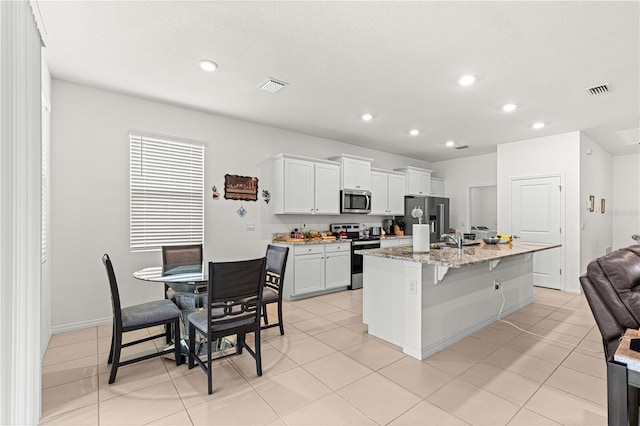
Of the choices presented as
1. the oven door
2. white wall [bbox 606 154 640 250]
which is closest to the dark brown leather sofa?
the oven door

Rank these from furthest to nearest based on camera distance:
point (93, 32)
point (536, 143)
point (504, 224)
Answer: point (504, 224) → point (536, 143) → point (93, 32)

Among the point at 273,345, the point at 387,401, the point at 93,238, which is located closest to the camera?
the point at 387,401

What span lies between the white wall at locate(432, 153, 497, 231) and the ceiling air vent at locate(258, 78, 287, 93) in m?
5.54

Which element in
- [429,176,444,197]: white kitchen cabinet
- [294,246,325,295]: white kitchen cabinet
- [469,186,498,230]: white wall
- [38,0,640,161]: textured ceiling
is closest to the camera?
[38,0,640,161]: textured ceiling

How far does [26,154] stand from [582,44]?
13.1 ft

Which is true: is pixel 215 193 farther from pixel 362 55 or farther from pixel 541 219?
pixel 541 219

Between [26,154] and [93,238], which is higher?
[26,154]

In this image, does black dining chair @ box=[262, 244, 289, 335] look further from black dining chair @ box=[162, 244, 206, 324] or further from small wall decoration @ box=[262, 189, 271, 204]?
small wall decoration @ box=[262, 189, 271, 204]

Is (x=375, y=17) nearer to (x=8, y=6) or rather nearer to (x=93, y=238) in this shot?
(x=8, y=6)

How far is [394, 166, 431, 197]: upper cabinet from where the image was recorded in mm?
6977

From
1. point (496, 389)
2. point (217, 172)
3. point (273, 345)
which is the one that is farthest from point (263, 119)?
point (496, 389)

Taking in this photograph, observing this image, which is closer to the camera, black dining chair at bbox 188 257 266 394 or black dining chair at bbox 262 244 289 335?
black dining chair at bbox 188 257 266 394

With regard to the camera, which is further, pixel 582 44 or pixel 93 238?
pixel 93 238

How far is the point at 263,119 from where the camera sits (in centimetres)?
471
